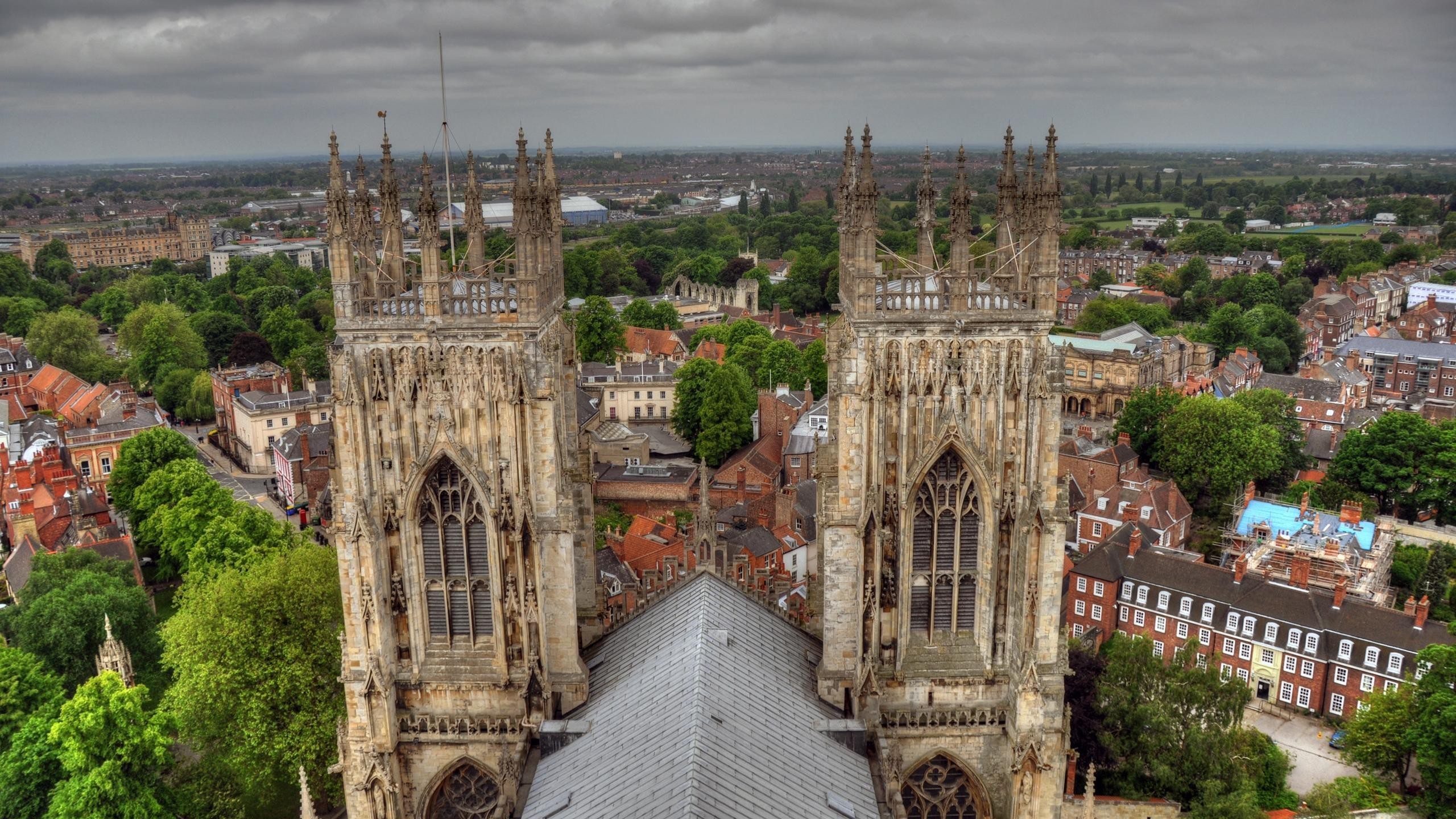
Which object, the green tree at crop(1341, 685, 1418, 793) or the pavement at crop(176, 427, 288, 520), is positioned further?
the pavement at crop(176, 427, 288, 520)

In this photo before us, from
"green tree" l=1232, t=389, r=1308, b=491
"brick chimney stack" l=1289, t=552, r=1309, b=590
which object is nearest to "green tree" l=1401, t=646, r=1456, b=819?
"brick chimney stack" l=1289, t=552, r=1309, b=590

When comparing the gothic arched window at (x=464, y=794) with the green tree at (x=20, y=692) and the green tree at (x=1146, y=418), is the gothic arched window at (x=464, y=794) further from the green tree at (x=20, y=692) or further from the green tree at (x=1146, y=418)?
the green tree at (x=1146, y=418)

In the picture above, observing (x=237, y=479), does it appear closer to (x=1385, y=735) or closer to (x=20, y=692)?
(x=20, y=692)

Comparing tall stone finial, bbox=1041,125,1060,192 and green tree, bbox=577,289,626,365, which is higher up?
tall stone finial, bbox=1041,125,1060,192

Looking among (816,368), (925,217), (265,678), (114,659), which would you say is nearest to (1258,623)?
(925,217)

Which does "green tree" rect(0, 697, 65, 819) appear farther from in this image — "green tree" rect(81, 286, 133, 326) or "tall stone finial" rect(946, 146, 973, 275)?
"green tree" rect(81, 286, 133, 326)

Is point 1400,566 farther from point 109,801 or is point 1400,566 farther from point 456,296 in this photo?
point 109,801

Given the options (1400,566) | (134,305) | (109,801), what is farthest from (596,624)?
(134,305)

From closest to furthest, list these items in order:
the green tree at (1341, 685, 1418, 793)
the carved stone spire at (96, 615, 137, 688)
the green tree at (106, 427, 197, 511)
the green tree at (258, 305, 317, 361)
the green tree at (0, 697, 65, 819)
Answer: the green tree at (0, 697, 65, 819) → the green tree at (1341, 685, 1418, 793) → the carved stone spire at (96, 615, 137, 688) → the green tree at (106, 427, 197, 511) → the green tree at (258, 305, 317, 361)
